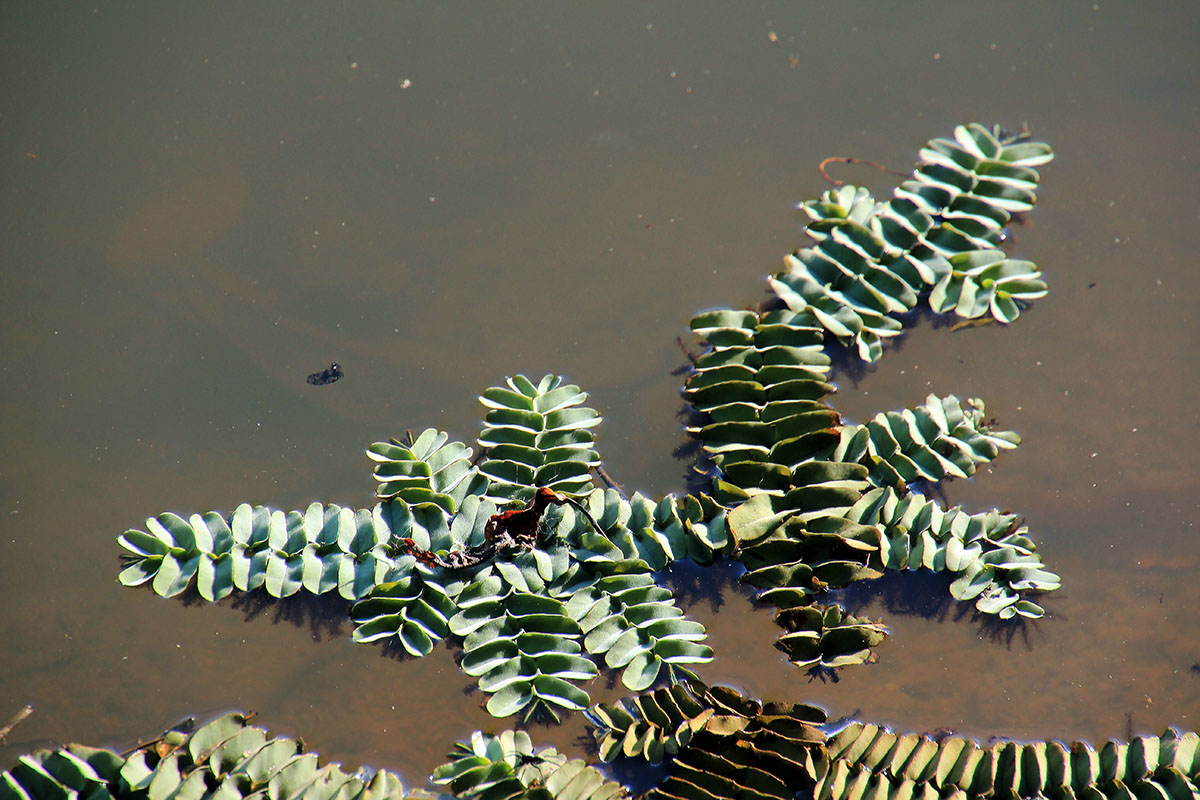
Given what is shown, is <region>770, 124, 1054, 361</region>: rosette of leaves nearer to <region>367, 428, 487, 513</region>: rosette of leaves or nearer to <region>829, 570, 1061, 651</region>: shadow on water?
<region>829, 570, 1061, 651</region>: shadow on water

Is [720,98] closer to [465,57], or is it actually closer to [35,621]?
[465,57]

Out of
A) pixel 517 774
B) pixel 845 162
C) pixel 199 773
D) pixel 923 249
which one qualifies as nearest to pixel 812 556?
pixel 517 774

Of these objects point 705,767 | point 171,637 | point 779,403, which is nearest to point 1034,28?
point 779,403

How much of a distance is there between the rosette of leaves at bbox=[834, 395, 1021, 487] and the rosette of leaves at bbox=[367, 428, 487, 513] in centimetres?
125

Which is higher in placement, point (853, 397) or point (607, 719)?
point (853, 397)

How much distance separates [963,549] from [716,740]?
1.04m

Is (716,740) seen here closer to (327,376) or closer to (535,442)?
(535,442)

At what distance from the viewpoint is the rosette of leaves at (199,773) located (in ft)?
8.28

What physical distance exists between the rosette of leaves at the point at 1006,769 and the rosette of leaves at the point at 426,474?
1.39 m

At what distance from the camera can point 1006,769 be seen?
104 inches

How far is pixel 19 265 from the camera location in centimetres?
350

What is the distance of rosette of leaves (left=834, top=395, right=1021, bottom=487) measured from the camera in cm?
309

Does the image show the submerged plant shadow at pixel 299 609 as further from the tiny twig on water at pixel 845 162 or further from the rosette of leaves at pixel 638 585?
the tiny twig on water at pixel 845 162

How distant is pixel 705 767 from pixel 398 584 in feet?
3.53
